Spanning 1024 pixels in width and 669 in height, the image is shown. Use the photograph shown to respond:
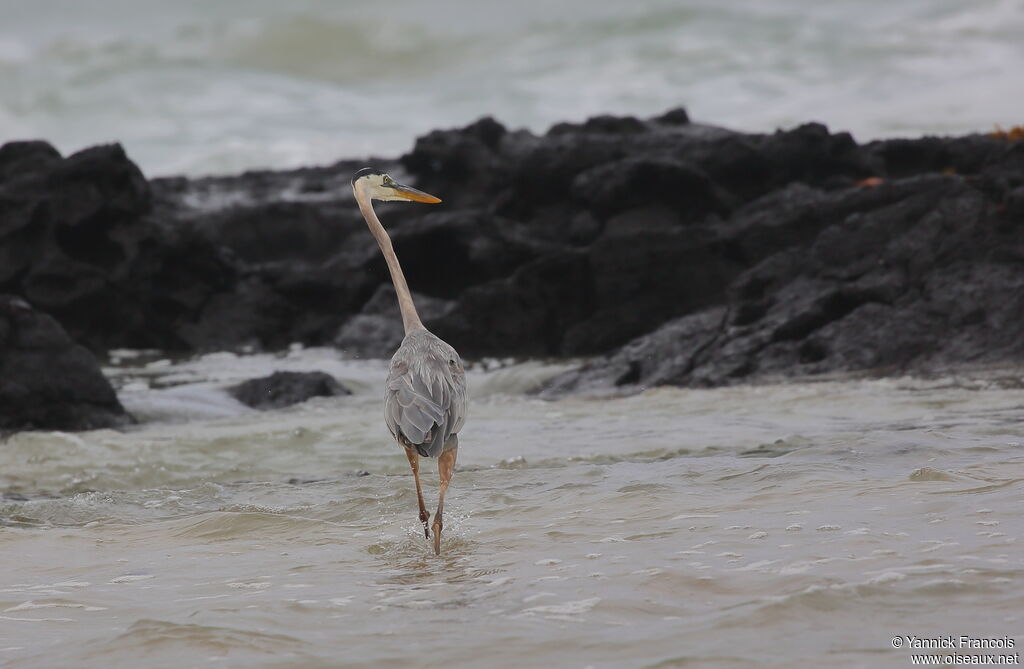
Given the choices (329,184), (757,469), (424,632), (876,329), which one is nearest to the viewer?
(424,632)

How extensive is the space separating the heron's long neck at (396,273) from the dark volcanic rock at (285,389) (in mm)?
5948

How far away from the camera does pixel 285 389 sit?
574 inches

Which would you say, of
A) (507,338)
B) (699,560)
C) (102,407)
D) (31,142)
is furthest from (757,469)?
(31,142)

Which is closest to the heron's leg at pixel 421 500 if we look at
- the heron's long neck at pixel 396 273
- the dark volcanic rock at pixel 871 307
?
the heron's long neck at pixel 396 273

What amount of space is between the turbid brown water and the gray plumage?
1.82 ft

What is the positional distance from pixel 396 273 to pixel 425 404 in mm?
1728

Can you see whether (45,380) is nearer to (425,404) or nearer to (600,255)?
(425,404)

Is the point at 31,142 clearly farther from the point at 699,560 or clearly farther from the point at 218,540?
the point at 699,560

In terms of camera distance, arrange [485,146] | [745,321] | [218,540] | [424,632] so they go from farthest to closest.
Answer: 1. [485,146]
2. [745,321]
3. [218,540]
4. [424,632]

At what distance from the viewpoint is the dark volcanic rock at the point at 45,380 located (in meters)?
12.5

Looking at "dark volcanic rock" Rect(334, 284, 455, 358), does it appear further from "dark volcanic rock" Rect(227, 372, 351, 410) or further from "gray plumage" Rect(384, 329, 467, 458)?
"gray plumage" Rect(384, 329, 467, 458)

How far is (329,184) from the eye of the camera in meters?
31.5

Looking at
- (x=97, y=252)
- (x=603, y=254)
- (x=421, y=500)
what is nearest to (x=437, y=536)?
(x=421, y=500)

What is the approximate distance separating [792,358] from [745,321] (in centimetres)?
119
